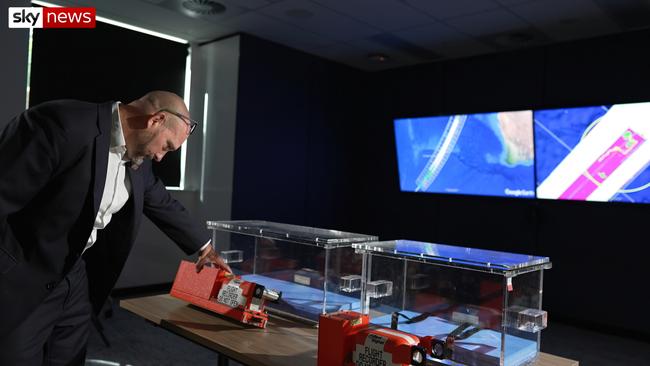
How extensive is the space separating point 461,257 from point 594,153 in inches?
128

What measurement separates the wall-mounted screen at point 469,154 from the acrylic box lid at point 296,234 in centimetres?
316

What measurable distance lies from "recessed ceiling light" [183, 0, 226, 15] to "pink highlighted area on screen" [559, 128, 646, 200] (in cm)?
347

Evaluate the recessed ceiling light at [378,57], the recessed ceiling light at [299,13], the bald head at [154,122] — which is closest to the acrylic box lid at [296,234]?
the bald head at [154,122]

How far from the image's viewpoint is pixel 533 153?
4461 mm

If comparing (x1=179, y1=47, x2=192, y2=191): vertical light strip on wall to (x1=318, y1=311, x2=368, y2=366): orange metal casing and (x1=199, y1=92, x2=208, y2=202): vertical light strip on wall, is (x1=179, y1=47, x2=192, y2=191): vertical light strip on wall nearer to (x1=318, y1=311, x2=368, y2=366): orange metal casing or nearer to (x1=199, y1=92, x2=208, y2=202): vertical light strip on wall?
(x1=199, y1=92, x2=208, y2=202): vertical light strip on wall

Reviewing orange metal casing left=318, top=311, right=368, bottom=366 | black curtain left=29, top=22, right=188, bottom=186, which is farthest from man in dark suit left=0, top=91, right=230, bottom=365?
black curtain left=29, top=22, right=188, bottom=186

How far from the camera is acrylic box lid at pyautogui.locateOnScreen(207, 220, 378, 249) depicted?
174cm

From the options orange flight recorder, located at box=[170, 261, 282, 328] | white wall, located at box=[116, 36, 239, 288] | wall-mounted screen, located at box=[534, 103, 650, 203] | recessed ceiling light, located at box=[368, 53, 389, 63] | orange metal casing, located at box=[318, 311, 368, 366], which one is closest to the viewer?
orange metal casing, located at box=[318, 311, 368, 366]

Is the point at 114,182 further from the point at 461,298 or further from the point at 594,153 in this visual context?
the point at 594,153

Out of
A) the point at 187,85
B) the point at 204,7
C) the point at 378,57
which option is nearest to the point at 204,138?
the point at 187,85

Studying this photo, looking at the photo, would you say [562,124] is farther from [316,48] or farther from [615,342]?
[316,48]

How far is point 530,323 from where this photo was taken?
1.32 metres

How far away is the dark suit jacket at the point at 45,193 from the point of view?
1189 mm

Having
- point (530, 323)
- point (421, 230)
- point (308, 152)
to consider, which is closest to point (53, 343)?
point (530, 323)
